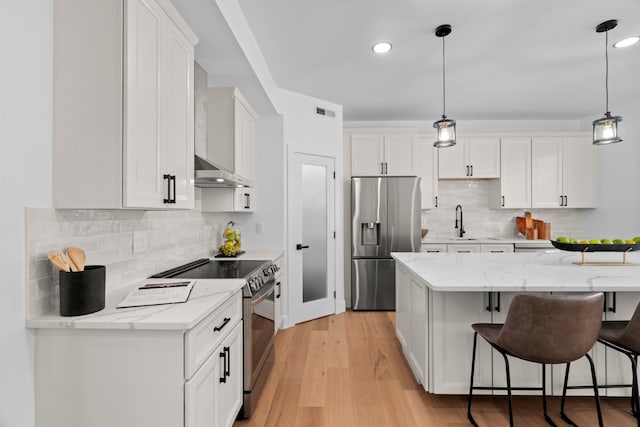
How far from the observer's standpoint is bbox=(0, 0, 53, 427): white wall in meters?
1.22

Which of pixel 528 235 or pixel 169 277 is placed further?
pixel 528 235

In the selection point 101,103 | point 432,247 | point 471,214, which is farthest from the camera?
point 471,214

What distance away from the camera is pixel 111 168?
139 centimetres

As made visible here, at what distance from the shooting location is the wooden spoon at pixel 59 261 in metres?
1.33

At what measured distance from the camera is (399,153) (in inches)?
190

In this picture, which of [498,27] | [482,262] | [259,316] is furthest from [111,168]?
[498,27]

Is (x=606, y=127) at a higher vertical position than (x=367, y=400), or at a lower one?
higher

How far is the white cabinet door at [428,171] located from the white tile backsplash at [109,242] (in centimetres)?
327

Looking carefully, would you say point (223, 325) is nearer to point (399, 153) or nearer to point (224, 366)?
point (224, 366)

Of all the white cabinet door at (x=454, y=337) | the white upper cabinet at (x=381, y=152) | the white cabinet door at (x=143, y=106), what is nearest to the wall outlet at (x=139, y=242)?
the white cabinet door at (x=143, y=106)

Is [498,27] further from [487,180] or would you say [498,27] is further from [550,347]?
[487,180]

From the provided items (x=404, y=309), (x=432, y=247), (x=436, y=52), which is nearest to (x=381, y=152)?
(x=432, y=247)

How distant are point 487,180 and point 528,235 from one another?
1005 mm

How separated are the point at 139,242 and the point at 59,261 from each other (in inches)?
28.8
